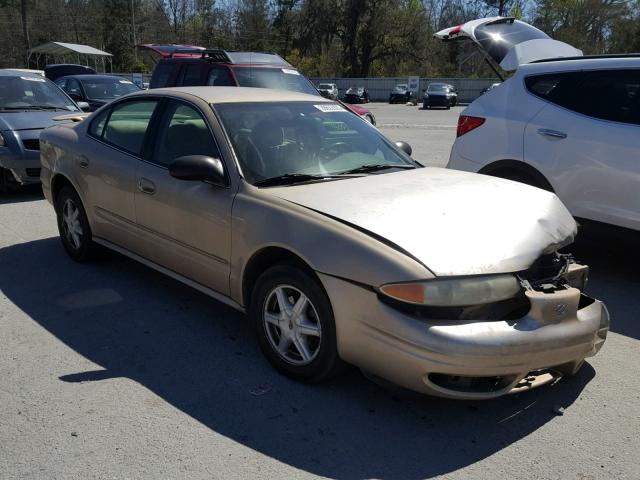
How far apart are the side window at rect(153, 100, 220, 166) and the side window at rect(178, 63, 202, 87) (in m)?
6.67

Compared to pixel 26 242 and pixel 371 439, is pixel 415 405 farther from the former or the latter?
pixel 26 242

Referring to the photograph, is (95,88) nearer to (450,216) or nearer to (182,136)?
(182,136)

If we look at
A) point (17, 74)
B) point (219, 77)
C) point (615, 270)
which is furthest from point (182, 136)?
point (17, 74)

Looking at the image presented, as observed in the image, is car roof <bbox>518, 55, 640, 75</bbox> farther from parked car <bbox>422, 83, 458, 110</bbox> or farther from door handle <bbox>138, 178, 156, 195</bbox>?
parked car <bbox>422, 83, 458, 110</bbox>

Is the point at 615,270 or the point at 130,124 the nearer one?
the point at 130,124

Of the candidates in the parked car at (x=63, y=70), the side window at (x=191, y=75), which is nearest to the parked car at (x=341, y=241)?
the side window at (x=191, y=75)

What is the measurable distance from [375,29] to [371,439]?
204 ft

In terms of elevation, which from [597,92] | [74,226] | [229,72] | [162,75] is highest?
[597,92]

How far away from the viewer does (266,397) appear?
337cm

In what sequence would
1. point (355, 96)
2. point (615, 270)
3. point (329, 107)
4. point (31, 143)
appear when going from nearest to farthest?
point (329, 107)
point (615, 270)
point (31, 143)
point (355, 96)

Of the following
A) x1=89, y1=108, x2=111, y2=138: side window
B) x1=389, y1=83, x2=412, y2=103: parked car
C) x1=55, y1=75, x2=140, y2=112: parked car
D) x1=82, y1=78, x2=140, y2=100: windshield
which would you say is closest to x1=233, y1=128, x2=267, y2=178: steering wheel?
x1=89, y1=108, x2=111, y2=138: side window

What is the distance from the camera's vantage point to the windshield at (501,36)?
876 cm

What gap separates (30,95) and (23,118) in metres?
0.99

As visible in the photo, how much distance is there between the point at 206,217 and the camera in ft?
13.0
